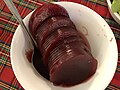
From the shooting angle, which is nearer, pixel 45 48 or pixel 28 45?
pixel 45 48

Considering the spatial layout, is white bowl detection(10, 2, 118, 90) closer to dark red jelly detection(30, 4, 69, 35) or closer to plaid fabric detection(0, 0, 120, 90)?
dark red jelly detection(30, 4, 69, 35)

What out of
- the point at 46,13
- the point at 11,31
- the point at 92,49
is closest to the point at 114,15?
the point at 92,49

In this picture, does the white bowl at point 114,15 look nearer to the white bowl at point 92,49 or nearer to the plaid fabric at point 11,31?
the plaid fabric at point 11,31

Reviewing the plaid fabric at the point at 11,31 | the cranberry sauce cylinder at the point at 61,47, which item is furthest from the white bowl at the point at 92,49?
the plaid fabric at the point at 11,31

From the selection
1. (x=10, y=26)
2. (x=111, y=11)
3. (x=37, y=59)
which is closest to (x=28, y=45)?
(x=37, y=59)

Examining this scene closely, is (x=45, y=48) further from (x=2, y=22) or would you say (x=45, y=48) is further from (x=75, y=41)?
(x=2, y=22)

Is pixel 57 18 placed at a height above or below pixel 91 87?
above

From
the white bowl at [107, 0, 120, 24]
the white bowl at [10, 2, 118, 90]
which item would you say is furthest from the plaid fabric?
the white bowl at [10, 2, 118, 90]

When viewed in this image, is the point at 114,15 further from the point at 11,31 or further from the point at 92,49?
the point at 11,31
